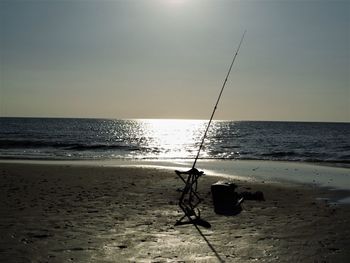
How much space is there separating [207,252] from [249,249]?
2.69 feet

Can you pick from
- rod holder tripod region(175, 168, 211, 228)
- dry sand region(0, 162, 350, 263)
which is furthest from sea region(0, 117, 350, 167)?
rod holder tripod region(175, 168, 211, 228)

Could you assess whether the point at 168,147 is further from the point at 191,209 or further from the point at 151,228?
the point at 151,228

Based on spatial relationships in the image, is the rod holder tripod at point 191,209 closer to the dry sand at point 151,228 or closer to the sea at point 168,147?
the dry sand at point 151,228

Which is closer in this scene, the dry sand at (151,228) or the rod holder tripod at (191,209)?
the dry sand at (151,228)

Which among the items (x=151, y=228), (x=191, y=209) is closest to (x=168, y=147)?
(x=191, y=209)

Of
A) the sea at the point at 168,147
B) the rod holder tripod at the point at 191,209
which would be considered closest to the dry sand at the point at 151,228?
the rod holder tripod at the point at 191,209

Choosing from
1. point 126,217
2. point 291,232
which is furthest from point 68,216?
point 291,232

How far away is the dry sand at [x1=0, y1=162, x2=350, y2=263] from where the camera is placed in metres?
6.95

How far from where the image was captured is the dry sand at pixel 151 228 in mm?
6945

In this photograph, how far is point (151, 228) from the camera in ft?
28.5

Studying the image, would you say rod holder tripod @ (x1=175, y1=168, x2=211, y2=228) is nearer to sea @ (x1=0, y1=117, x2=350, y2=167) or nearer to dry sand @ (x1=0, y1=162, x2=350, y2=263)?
dry sand @ (x1=0, y1=162, x2=350, y2=263)

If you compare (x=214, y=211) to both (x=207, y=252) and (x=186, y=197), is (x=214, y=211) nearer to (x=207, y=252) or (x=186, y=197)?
(x=186, y=197)

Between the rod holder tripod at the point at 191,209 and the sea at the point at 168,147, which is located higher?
the sea at the point at 168,147

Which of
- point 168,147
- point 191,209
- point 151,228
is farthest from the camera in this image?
point 168,147
